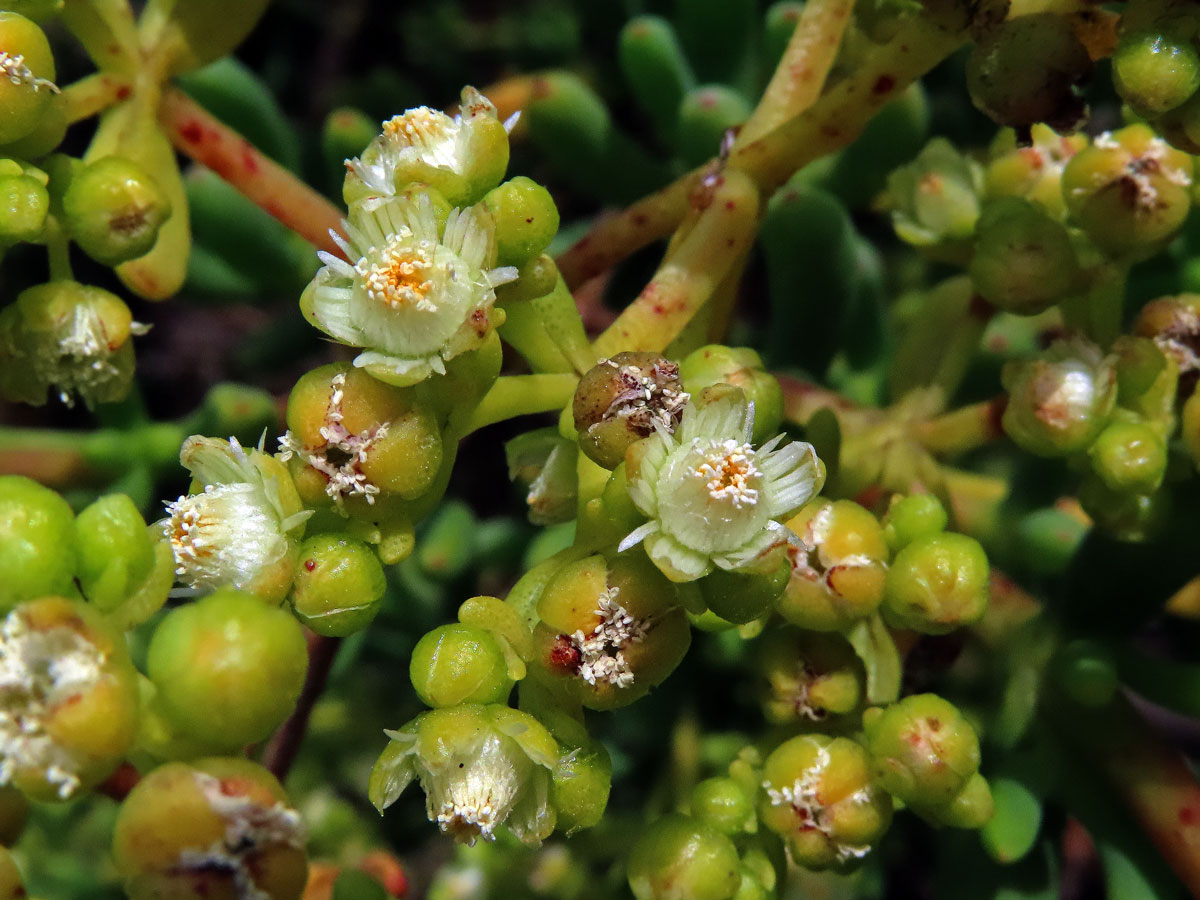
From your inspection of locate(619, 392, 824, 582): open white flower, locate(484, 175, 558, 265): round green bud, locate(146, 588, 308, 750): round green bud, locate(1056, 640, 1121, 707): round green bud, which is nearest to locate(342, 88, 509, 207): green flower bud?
locate(484, 175, 558, 265): round green bud

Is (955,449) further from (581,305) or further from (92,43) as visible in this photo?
(92,43)

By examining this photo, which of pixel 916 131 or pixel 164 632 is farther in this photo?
pixel 916 131

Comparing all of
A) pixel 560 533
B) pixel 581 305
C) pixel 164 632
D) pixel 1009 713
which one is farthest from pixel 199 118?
pixel 1009 713

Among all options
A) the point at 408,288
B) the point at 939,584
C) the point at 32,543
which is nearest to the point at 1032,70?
the point at 939,584

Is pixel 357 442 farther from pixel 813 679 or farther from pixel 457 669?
pixel 813 679

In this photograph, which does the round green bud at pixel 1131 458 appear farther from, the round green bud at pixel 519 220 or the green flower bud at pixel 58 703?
the green flower bud at pixel 58 703

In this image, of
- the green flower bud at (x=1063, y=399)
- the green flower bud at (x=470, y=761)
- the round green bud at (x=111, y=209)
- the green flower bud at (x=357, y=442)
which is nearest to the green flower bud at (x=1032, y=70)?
the green flower bud at (x=1063, y=399)
